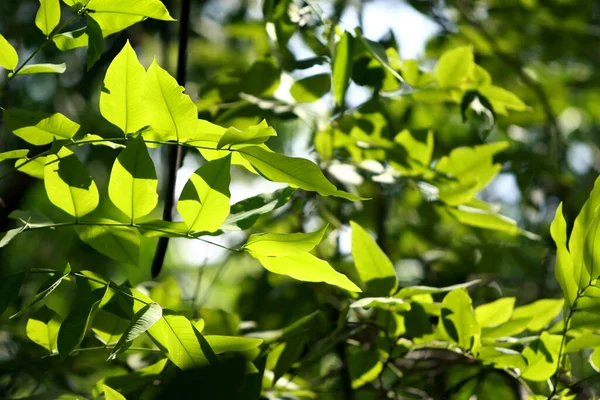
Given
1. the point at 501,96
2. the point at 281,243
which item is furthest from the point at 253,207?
the point at 501,96

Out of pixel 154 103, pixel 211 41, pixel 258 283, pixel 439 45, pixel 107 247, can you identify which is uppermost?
pixel 154 103

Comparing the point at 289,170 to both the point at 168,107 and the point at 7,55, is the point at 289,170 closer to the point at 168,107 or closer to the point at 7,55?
the point at 168,107

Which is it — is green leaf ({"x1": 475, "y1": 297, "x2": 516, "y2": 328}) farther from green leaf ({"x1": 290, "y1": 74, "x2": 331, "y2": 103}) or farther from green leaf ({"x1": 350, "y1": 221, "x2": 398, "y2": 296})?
green leaf ({"x1": 290, "y1": 74, "x2": 331, "y2": 103})

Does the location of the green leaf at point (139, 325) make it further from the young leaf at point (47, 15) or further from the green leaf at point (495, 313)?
the green leaf at point (495, 313)

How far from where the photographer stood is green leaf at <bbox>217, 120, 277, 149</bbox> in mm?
525

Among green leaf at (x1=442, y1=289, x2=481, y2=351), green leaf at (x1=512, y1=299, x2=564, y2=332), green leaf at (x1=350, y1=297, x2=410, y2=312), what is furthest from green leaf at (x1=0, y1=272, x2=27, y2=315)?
green leaf at (x1=512, y1=299, x2=564, y2=332)

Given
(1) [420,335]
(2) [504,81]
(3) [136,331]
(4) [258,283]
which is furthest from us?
(2) [504,81]

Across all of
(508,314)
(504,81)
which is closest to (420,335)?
(508,314)

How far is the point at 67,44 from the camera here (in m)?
0.59

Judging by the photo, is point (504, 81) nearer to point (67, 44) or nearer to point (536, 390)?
point (536, 390)

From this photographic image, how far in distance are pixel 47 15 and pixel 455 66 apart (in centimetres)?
47

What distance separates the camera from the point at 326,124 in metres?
0.93

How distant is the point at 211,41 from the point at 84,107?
378mm

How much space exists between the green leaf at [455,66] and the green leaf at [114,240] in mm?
431
